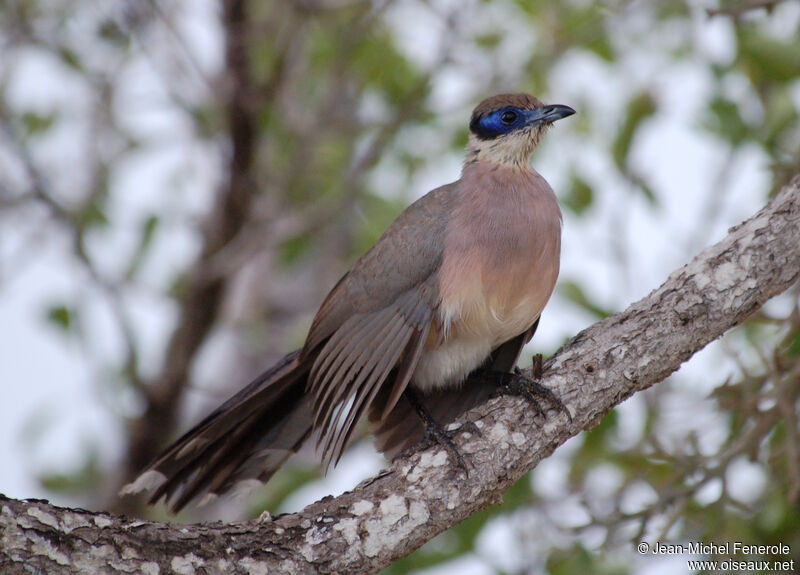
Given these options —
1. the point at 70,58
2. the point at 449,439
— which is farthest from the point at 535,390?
the point at 70,58

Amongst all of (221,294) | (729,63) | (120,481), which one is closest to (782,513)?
(729,63)

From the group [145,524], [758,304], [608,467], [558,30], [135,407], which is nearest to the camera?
[145,524]

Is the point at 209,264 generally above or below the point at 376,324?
above

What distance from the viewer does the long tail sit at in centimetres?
438

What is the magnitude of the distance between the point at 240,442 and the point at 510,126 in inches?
91.7

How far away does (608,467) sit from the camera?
5.64 meters

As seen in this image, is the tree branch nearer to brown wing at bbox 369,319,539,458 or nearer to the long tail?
the long tail

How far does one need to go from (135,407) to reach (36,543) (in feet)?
11.6

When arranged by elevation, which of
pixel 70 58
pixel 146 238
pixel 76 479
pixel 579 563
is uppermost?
pixel 70 58

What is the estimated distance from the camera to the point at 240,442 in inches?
179

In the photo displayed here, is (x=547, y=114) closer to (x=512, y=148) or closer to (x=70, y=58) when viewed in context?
(x=512, y=148)

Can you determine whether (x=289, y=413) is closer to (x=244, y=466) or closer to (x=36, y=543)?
(x=244, y=466)

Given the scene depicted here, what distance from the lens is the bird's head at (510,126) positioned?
5148mm

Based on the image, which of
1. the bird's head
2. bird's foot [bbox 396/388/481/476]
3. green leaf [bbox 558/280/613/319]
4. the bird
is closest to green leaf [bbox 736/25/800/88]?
the bird's head
